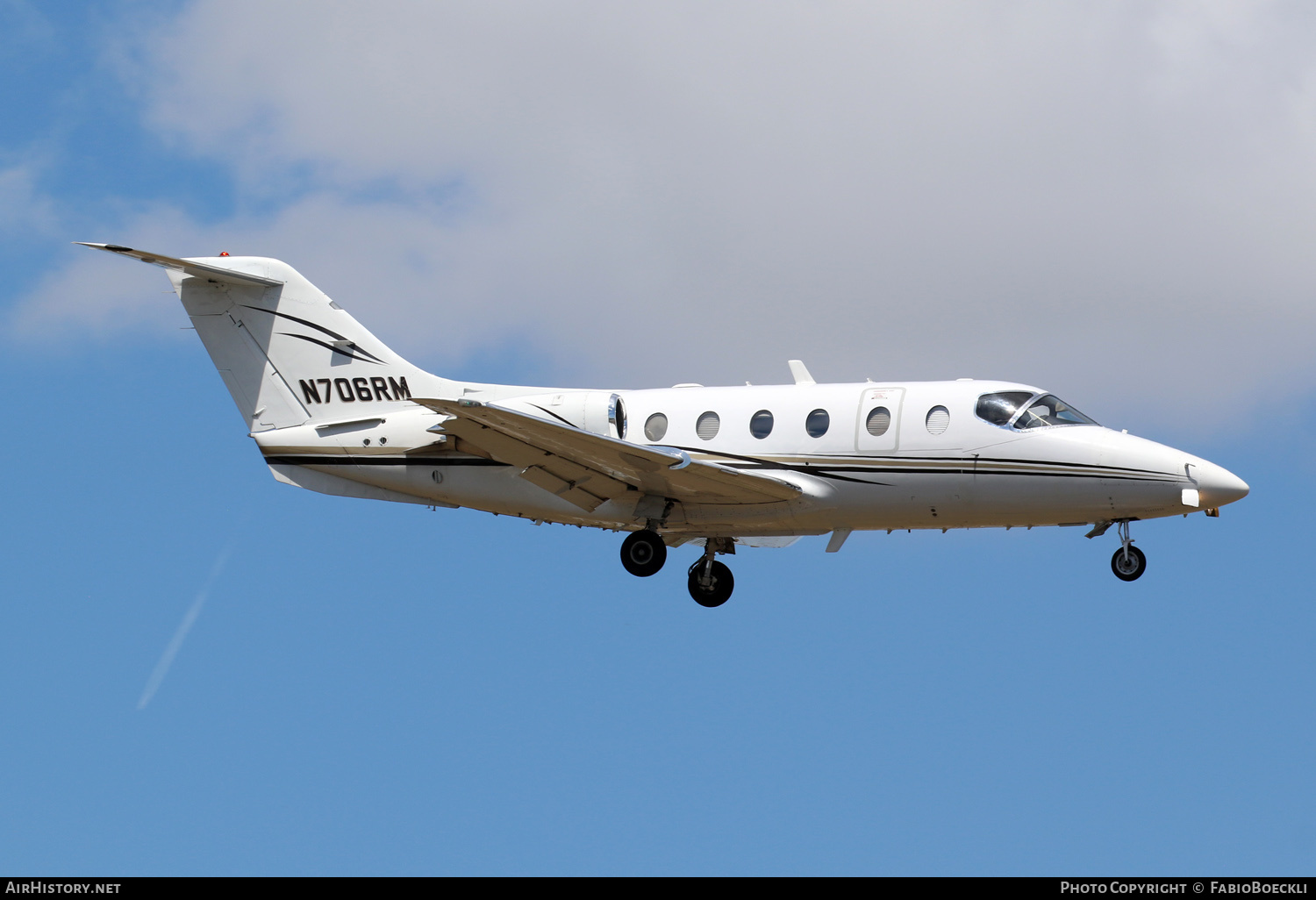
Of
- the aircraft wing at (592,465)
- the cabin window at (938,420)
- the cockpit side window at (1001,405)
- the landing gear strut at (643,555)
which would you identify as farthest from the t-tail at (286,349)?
the cockpit side window at (1001,405)

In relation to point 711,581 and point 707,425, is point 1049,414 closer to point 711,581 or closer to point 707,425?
point 707,425

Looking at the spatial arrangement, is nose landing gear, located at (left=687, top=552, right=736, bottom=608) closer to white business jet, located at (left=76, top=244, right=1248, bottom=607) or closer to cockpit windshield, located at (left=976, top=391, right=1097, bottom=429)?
white business jet, located at (left=76, top=244, right=1248, bottom=607)

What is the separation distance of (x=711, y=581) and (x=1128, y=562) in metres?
6.59

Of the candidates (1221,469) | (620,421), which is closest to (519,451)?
(620,421)

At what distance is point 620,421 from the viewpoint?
23172 mm

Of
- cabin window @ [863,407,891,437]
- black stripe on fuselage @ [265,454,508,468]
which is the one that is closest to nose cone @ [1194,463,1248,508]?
cabin window @ [863,407,891,437]

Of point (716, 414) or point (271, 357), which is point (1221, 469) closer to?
point (716, 414)

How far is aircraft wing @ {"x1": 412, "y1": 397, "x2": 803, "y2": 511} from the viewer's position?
22.0m

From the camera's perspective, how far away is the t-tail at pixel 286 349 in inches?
1009

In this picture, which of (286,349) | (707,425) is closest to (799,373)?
(707,425)

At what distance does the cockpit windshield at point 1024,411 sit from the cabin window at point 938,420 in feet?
1.60

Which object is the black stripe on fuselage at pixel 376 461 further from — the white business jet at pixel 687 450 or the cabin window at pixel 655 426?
the cabin window at pixel 655 426
